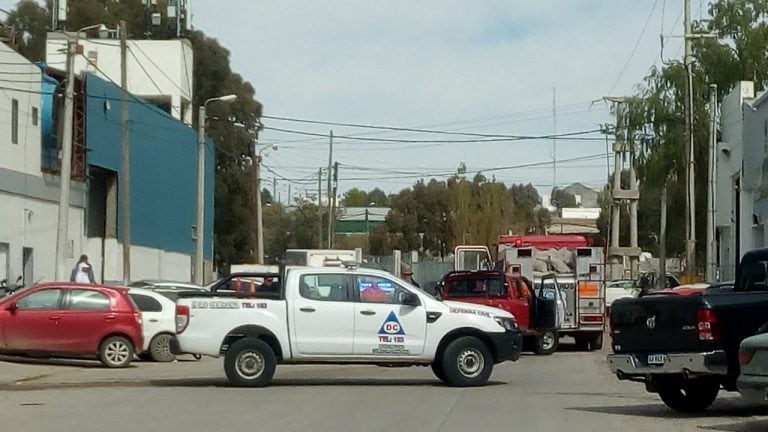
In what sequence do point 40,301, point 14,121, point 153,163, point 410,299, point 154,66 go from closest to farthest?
point 410,299, point 40,301, point 14,121, point 153,163, point 154,66

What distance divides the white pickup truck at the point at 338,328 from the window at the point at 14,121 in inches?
829

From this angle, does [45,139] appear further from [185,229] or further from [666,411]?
[666,411]

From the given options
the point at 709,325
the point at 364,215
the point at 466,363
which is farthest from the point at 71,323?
the point at 364,215

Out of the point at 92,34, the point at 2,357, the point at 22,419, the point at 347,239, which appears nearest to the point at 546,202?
the point at 347,239

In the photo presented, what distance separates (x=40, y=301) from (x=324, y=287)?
261 inches

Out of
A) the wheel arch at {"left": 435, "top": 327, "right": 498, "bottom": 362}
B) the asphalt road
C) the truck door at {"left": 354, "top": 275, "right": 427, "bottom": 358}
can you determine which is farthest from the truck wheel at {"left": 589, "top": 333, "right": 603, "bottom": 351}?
the truck door at {"left": 354, "top": 275, "right": 427, "bottom": 358}

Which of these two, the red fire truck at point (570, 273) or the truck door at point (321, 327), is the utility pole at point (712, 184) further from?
the truck door at point (321, 327)

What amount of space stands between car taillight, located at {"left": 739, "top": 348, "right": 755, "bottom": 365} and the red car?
1403 cm

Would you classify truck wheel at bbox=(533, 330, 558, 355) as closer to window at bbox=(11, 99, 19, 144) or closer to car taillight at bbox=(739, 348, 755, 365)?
car taillight at bbox=(739, 348, 755, 365)

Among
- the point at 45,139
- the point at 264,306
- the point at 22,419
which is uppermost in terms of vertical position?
the point at 45,139

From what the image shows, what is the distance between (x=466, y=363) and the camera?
20.9m

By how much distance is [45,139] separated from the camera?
43.4 metres

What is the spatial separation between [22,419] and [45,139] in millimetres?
28409

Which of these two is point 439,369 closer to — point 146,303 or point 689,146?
point 146,303
